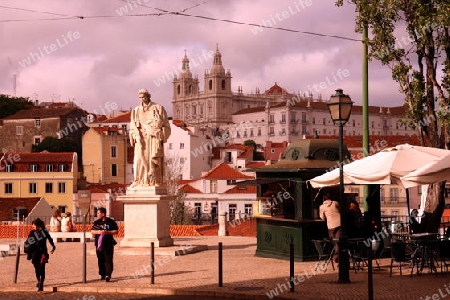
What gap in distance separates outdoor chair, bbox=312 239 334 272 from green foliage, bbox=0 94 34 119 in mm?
108255

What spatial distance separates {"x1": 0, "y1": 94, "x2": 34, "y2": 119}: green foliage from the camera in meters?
120

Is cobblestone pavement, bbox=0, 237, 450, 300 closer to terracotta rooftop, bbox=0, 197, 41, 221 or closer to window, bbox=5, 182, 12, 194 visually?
terracotta rooftop, bbox=0, 197, 41, 221

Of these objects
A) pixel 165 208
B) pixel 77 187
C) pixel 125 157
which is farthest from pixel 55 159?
pixel 165 208

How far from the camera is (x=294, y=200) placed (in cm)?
1791

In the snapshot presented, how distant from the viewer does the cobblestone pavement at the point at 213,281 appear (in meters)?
12.6

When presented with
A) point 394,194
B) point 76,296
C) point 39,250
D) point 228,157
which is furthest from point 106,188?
point 76,296

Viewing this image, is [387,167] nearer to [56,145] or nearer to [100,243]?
[100,243]

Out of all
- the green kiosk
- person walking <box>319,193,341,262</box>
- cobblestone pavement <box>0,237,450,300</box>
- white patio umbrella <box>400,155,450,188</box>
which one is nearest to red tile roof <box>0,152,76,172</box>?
cobblestone pavement <box>0,237,450,300</box>

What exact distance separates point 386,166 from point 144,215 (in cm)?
716

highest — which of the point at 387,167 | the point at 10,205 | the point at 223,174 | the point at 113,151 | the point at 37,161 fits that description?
the point at 113,151

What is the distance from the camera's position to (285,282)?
544 inches

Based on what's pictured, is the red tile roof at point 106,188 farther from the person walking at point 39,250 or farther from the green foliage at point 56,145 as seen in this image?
the person walking at point 39,250

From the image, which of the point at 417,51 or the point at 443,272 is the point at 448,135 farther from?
the point at 443,272

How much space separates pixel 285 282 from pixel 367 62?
299 inches
